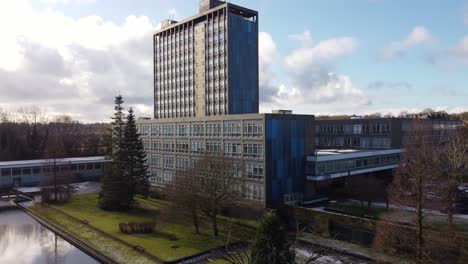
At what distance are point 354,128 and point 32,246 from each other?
53.3m

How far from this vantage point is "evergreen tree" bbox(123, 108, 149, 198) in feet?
168

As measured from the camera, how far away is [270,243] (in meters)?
18.6

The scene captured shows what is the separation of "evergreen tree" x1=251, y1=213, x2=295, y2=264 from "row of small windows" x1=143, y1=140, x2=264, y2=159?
21143 mm

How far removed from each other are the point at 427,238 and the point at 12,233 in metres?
42.5

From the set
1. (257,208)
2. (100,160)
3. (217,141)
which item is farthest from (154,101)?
(257,208)

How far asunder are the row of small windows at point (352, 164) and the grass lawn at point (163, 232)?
36.4 ft

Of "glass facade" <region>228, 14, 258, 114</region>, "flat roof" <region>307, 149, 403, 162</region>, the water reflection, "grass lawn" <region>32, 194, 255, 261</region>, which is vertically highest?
"glass facade" <region>228, 14, 258, 114</region>

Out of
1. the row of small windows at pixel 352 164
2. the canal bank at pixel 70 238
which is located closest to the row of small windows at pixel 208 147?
the row of small windows at pixel 352 164

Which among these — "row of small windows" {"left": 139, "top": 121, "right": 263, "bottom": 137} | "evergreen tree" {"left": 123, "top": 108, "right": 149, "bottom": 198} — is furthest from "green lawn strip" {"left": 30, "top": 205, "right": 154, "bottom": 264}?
"row of small windows" {"left": 139, "top": 121, "right": 263, "bottom": 137}

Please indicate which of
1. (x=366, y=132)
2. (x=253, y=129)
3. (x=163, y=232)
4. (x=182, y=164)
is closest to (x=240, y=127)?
(x=253, y=129)

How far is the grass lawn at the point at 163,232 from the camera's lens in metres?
31.7

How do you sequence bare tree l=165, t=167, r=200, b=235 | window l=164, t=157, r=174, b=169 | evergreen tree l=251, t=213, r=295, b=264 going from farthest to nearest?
window l=164, t=157, r=174, b=169, bare tree l=165, t=167, r=200, b=235, evergreen tree l=251, t=213, r=295, b=264

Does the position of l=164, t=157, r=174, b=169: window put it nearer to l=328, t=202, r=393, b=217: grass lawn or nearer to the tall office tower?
the tall office tower

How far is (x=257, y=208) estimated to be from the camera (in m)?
40.9
